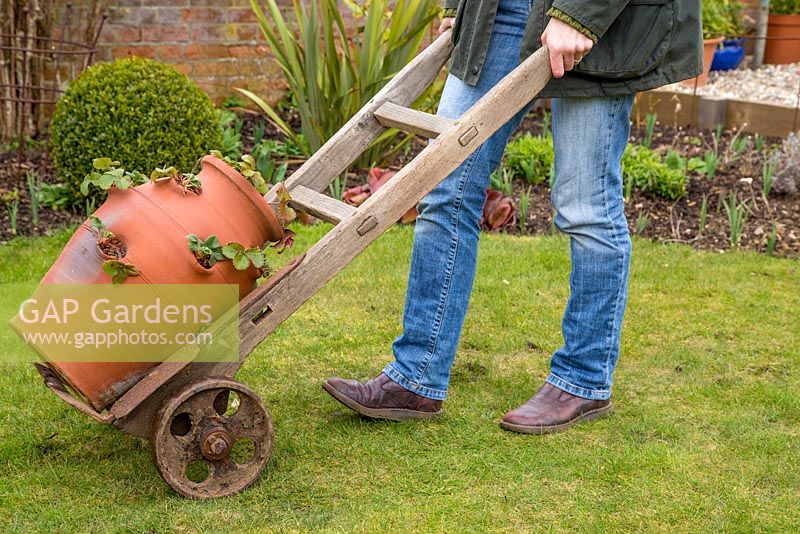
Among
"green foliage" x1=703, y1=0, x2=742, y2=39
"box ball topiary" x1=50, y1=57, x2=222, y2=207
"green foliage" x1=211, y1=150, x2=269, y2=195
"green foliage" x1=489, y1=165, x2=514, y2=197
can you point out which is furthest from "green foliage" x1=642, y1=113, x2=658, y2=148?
"green foliage" x1=211, y1=150, x2=269, y2=195

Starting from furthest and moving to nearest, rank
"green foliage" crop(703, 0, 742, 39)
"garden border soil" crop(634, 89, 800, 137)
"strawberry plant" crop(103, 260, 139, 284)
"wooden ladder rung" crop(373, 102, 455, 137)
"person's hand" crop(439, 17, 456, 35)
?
"green foliage" crop(703, 0, 742, 39) → "garden border soil" crop(634, 89, 800, 137) → "person's hand" crop(439, 17, 456, 35) → "wooden ladder rung" crop(373, 102, 455, 137) → "strawberry plant" crop(103, 260, 139, 284)

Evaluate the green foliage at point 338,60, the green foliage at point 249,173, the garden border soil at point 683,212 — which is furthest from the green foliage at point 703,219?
the green foliage at point 249,173

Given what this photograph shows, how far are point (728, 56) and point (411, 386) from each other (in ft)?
21.5

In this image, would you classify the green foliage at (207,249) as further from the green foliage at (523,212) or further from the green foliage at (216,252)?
the green foliage at (523,212)

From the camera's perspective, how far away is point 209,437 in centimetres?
245

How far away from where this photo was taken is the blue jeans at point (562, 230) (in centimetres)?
275

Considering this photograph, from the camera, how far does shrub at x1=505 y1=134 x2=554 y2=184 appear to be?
17.9 feet

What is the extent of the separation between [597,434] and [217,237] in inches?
48.7

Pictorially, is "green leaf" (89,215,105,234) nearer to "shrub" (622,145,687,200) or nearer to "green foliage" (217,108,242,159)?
"green foliage" (217,108,242,159)

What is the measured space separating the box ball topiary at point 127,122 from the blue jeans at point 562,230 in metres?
2.24

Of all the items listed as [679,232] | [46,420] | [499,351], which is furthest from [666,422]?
[679,232]

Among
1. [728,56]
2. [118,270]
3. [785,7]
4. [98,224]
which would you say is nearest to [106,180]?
[98,224]

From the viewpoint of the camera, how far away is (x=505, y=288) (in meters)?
4.11

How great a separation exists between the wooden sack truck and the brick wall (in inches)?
154
